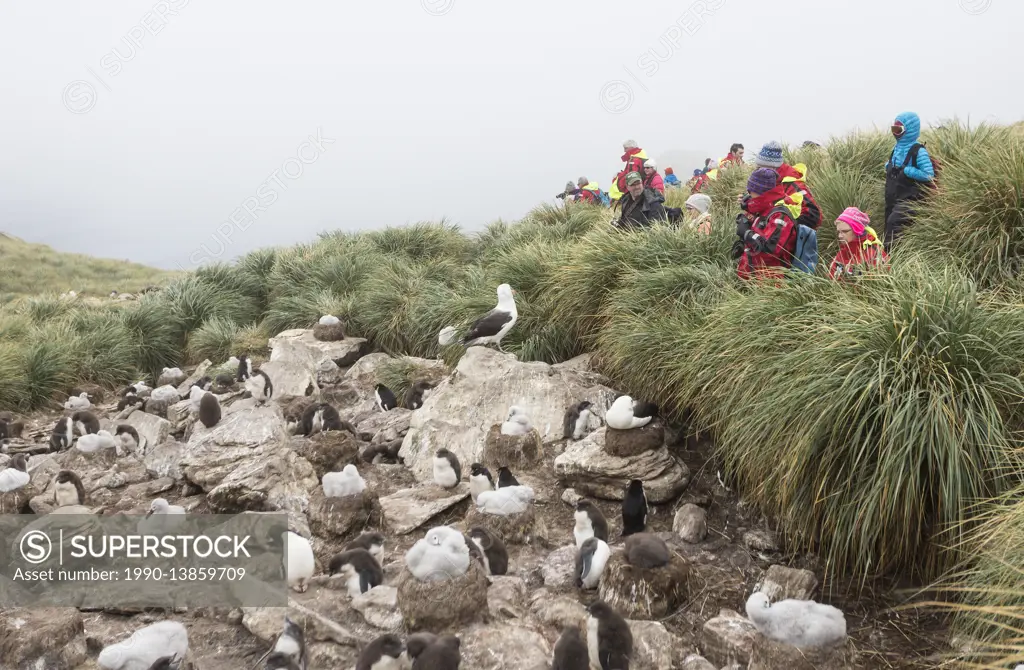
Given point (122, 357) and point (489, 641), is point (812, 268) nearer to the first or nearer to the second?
point (489, 641)

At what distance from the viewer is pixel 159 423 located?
8805 millimetres

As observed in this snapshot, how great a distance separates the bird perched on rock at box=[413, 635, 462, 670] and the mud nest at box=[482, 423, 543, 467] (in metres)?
3.10

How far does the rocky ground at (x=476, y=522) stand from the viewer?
3.93 metres

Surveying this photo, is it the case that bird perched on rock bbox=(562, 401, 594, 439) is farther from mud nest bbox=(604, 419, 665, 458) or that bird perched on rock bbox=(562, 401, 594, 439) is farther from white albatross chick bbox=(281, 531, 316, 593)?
white albatross chick bbox=(281, 531, 316, 593)

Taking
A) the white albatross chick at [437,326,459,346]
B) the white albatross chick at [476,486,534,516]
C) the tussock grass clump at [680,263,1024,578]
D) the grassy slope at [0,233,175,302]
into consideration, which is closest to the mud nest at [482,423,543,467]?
the white albatross chick at [476,486,534,516]

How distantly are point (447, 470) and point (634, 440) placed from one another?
5.43 ft

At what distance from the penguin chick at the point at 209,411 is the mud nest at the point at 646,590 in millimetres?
5064

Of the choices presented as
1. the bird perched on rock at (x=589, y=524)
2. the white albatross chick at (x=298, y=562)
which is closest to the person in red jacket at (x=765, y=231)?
the bird perched on rock at (x=589, y=524)

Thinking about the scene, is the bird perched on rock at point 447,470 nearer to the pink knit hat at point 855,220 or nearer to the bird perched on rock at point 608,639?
the bird perched on rock at point 608,639

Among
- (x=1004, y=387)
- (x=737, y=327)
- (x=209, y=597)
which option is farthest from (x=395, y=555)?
(x=1004, y=387)

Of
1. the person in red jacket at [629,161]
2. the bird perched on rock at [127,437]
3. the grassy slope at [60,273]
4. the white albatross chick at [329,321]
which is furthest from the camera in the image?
the grassy slope at [60,273]

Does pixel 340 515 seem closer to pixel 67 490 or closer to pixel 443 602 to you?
pixel 443 602

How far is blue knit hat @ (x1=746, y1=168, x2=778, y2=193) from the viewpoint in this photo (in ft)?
21.6

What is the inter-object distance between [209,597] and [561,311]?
198 inches
